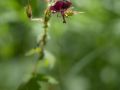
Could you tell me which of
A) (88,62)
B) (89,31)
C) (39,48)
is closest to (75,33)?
(89,31)

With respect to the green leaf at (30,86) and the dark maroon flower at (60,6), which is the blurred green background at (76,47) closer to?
the green leaf at (30,86)

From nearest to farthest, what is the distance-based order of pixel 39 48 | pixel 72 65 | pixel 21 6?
pixel 39 48
pixel 21 6
pixel 72 65

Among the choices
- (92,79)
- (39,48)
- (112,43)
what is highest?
(39,48)

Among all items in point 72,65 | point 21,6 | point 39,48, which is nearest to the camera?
point 39,48

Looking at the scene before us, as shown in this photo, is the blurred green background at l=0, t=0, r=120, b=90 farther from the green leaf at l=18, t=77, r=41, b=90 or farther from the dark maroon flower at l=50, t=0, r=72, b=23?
the dark maroon flower at l=50, t=0, r=72, b=23

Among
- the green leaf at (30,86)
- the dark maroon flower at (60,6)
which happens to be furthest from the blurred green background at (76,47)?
the dark maroon flower at (60,6)

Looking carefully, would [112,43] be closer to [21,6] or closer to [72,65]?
[72,65]

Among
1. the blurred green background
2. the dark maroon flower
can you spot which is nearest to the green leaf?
the dark maroon flower

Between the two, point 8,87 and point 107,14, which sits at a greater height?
point 107,14
